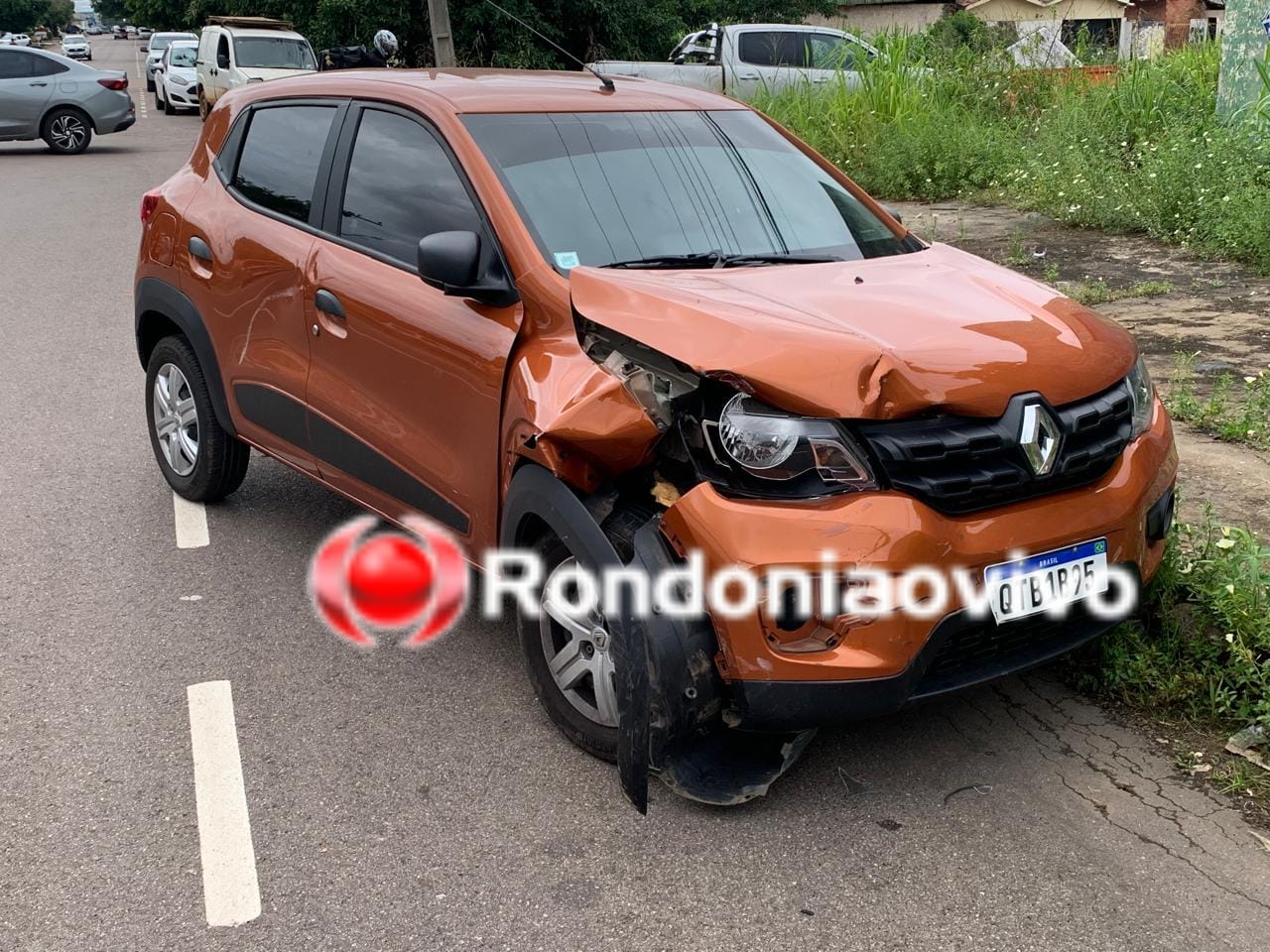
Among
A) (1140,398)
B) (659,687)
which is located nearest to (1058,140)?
(1140,398)

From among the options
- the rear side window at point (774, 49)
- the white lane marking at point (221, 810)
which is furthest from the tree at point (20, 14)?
the white lane marking at point (221, 810)

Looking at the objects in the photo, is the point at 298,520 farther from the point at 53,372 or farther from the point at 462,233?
the point at 53,372

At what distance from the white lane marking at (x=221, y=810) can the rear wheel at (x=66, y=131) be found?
20.9 metres

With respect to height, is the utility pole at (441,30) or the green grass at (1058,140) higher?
the utility pole at (441,30)

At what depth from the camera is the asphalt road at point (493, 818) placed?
2992 mm

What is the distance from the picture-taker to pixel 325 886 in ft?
10.3

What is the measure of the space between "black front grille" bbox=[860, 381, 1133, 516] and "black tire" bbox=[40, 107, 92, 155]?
73.4 ft

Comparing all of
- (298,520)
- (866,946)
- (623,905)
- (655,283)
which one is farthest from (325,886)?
(298,520)

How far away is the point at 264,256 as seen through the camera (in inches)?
191

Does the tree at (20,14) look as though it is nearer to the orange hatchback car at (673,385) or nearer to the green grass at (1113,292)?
the green grass at (1113,292)

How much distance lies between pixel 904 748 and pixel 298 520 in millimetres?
2957

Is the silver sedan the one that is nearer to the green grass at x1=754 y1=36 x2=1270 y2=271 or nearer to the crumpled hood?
the green grass at x1=754 y1=36 x2=1270 y2=271

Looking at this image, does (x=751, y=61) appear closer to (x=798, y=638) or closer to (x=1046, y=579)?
(x=1046, y=579)

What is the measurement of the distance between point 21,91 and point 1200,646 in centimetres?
2219
